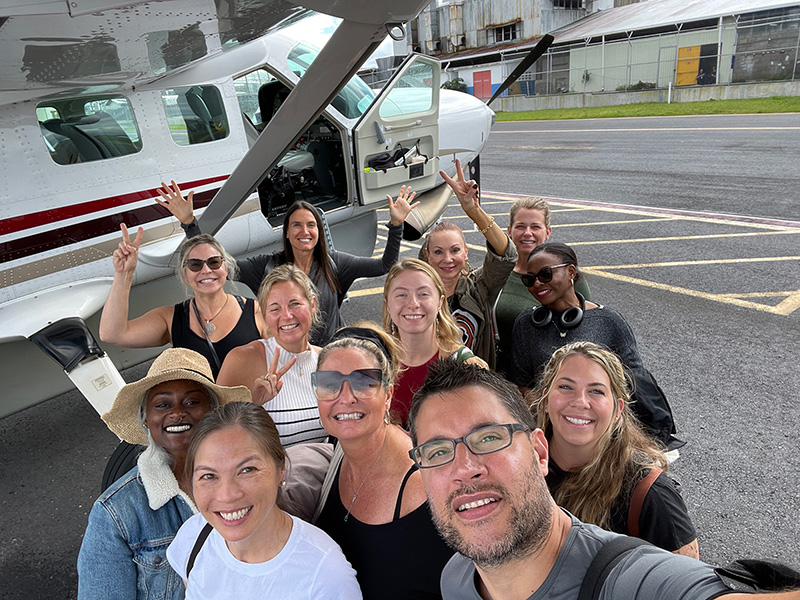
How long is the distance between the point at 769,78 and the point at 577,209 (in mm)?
18745

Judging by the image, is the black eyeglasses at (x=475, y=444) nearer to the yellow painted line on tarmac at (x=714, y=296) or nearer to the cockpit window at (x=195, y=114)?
the cockpit window at (x=195, y=114)

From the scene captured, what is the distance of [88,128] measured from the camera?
4.16 meters

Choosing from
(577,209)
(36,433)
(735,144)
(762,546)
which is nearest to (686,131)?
(735,144)

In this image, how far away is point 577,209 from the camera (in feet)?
34.6

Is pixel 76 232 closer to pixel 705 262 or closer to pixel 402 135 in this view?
pixel 402 135

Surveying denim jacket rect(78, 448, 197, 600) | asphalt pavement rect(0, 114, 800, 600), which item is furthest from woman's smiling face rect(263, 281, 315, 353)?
asphalt pavement rect(0, 114, 800, 600)

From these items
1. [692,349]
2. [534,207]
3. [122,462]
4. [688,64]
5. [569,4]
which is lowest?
[692,349]

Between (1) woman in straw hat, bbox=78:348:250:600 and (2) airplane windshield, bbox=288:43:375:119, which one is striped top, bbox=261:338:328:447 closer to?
(1) woman in straw hat, bbox=78:348:250:600

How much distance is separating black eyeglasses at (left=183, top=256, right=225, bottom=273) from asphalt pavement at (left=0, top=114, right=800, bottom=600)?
1.93 m

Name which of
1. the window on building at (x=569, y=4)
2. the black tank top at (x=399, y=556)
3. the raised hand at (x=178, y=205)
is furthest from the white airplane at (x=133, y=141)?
the window on building at (x=569, y=4)

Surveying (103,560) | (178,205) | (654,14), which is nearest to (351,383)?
(103,560)

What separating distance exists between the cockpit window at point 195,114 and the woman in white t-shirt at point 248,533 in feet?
11.6

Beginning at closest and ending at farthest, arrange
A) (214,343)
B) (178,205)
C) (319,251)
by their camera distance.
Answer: (214,343)
(319,251)
(178,205)

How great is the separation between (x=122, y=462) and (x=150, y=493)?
27.2 inches
